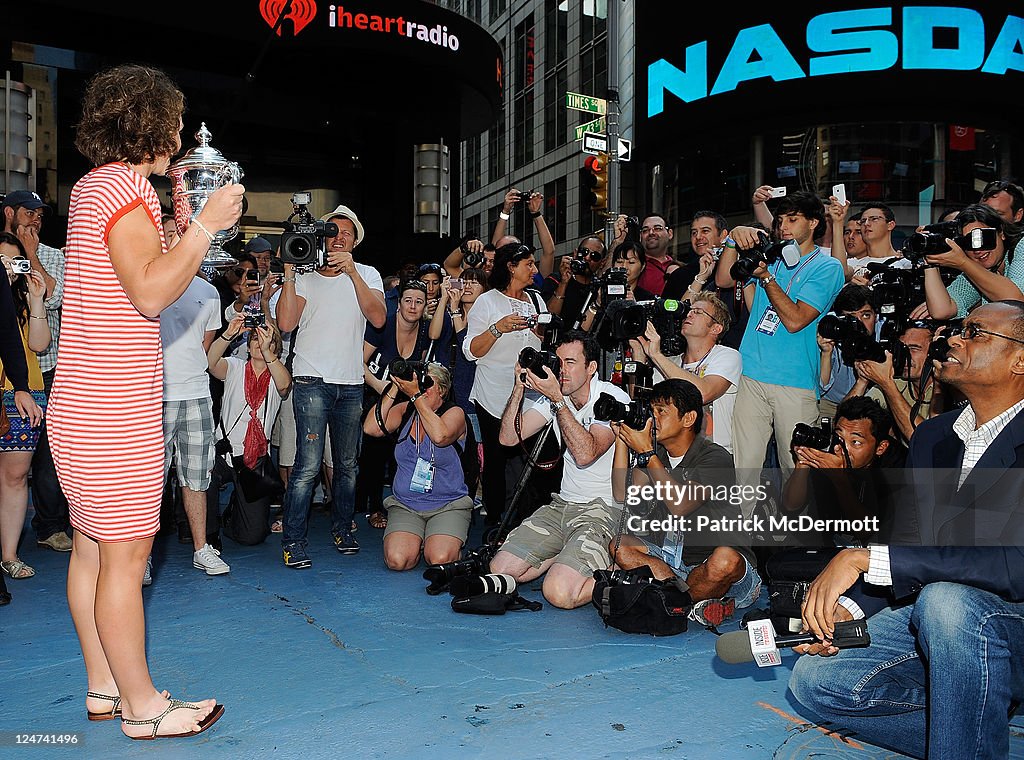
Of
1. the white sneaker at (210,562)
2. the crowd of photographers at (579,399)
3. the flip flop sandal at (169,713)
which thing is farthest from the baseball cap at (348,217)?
the flip flop sandal at (169,713)

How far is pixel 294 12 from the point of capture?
30.5 ft

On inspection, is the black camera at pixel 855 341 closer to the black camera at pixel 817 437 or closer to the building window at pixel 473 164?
the black camera at pixel 817 437

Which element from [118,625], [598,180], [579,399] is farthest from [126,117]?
[598,180]

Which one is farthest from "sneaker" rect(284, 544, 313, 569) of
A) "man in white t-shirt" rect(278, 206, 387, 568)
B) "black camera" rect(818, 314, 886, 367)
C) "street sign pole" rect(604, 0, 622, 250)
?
"street sign pole" rect(604, 0, 622, 250)

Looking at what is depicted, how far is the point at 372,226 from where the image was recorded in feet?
40.9

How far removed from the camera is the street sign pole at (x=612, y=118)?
31.9 feet

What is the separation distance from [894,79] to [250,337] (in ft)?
42.2

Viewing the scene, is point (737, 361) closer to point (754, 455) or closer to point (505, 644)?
point (754, 455)

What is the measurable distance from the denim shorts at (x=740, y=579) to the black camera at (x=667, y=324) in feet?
3.56

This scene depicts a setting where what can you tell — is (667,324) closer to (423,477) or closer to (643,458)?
(643,458)

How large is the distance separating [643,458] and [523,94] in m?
28.5

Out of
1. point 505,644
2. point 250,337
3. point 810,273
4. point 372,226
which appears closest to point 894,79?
point 372,226

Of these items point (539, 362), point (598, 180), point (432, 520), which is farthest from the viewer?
point (598, 180)

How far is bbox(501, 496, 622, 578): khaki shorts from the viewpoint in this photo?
4141 millimetres
